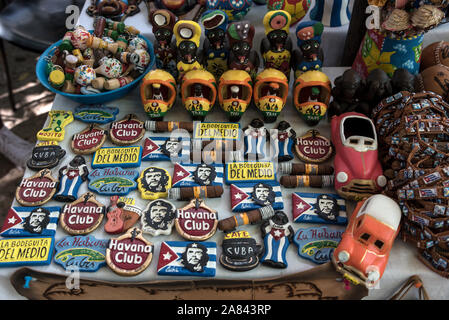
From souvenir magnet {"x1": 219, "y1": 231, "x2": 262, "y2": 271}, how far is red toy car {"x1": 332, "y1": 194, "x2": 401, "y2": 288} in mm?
211

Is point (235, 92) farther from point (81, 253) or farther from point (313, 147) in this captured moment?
point (81, 253)

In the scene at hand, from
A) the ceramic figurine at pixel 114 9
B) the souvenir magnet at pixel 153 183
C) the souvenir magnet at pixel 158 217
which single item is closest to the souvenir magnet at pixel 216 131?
the souvenir magnet at pixel 153 183

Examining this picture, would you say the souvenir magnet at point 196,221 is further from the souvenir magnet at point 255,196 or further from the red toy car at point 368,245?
the red toy car at point 368,245

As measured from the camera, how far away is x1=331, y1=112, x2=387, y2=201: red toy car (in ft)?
3.88

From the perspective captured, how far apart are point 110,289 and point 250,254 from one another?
393 mm

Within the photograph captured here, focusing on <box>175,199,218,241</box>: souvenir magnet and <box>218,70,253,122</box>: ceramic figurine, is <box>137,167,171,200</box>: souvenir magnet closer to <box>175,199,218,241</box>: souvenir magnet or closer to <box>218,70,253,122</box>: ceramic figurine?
<box>175,199,218,241</box>: souvenir magnet

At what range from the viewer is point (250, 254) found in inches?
42.6

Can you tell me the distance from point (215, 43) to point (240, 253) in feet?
2.46

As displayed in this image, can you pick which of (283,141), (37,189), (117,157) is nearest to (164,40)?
(117,157)

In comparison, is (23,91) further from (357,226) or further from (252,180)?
(357,226)

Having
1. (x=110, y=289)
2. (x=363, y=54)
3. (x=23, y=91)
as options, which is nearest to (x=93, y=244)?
(x=110, y=289)

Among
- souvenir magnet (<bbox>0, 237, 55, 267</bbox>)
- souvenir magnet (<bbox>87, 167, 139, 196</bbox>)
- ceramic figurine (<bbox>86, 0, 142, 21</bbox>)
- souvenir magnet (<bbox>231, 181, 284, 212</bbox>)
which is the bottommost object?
souvenir magnet (<bbox>0, 237, 55, 267</bbox>)

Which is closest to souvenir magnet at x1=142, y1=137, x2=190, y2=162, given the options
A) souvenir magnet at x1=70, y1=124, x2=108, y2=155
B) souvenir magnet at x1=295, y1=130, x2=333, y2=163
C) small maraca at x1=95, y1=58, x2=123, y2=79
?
souvenir magnet at x1=70, y1=124, x2=108, y2=155

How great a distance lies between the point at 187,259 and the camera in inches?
42.5
